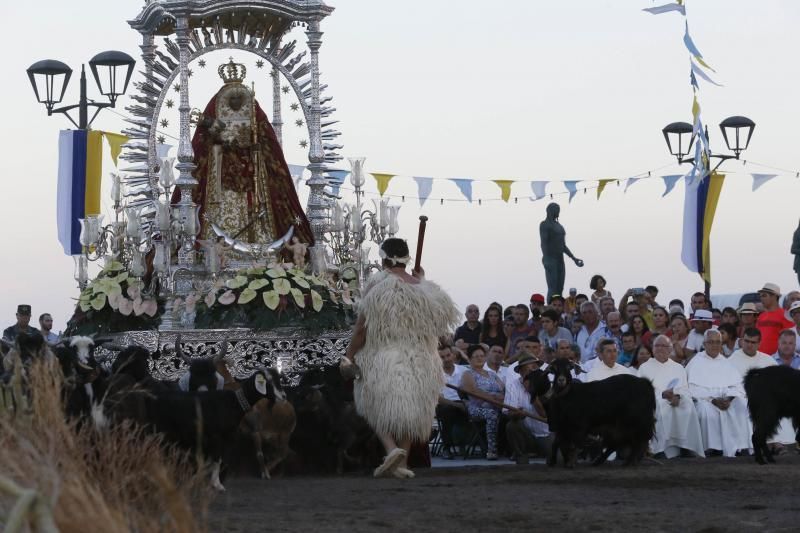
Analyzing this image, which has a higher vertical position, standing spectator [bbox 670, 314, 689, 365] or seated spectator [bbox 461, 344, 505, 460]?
standing spectator [bbox 670, 314, 689, 365]

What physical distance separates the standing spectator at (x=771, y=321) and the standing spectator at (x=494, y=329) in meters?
2.76

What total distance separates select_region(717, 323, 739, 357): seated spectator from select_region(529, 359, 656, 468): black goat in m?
3.08

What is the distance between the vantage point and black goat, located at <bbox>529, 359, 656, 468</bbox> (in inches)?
502

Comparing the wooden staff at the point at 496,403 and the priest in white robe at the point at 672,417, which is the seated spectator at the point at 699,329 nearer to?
the priest in white robe at the point at 672,417

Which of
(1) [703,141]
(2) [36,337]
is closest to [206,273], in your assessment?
(2) [36,337]

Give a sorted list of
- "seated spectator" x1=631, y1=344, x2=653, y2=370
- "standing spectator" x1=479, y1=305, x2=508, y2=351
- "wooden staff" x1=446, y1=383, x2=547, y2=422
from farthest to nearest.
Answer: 1. "standing spectator" x1=479, y1=305, x2=508, y2=351
2. "seated spectator" x1=631, y1=344, x2=653, y2=370
3. "wooden staff" x1=446, y1=383, x2=547, y2=422

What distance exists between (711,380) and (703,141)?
593 centimetres

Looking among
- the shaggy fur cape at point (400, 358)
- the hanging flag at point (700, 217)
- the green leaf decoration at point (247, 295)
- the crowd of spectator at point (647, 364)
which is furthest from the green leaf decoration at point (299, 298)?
the hanging flag at point (700, 217)

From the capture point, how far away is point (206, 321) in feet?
46.8

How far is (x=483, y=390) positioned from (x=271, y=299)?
2.36 metres

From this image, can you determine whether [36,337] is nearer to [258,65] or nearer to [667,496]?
[667,496]

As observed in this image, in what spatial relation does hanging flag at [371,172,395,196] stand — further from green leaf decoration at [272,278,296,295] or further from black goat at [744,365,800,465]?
black goat at [744,365,800,465]

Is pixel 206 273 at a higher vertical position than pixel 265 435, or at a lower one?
higher

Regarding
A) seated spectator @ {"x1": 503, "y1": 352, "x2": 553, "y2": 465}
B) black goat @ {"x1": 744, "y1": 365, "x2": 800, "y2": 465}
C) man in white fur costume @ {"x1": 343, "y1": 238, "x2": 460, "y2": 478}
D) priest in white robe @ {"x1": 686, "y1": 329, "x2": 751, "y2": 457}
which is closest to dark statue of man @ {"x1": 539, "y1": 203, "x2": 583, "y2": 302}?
priest in white robe @ {"x1": 686, "y1": 329, "x2": 751, "y2": 457}
